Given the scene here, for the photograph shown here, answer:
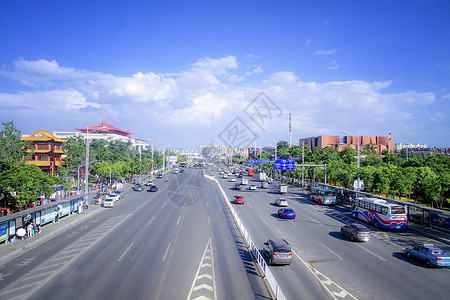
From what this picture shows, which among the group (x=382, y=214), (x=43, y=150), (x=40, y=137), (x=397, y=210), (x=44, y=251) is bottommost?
(x=44, y=251)

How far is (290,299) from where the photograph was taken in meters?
11.8

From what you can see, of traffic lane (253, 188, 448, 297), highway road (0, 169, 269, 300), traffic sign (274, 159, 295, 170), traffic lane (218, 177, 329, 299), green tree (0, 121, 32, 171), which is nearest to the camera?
traffic lane (218, 177, 329, 299)

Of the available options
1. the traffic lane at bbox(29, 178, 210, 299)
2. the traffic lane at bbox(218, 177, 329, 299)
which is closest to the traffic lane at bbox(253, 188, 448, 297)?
the traffic lane at bbox(218, 177, 329, 299)

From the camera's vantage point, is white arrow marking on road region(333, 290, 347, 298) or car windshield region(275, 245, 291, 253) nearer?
white arrow marking on road region(333, 290, 347, 298)

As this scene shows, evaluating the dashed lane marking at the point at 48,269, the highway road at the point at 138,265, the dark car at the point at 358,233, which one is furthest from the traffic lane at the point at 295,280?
the dashed lane marking at the point at 48,269

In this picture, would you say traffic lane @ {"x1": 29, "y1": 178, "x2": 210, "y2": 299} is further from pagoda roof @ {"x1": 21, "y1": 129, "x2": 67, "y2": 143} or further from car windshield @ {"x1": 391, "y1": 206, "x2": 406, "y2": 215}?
pagoda roof @ {"x1": 21, "y1": 129, "x2": 67, "y2": 143}

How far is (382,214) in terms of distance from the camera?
25.8 m

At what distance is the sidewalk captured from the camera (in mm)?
17703

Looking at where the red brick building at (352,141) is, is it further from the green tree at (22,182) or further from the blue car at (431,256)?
the green tree at (22,182)

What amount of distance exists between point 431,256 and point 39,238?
27.5 meters

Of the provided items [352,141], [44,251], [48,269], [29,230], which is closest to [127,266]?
[48,269]

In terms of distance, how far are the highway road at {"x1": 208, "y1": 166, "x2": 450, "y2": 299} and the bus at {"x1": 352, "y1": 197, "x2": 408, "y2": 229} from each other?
0.89 m

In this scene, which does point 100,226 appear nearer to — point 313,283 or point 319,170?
point 313,283

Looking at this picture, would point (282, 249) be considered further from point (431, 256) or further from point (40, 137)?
point (40, 137)
